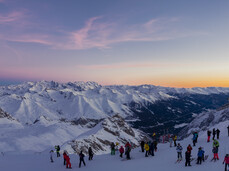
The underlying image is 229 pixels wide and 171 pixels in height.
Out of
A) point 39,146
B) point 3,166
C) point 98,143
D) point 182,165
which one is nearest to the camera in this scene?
point 182,165

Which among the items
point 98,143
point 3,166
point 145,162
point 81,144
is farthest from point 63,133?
point 145,162

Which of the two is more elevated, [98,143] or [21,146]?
[21,146]

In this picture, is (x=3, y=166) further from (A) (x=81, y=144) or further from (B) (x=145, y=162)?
(A) (x=81, y=144)

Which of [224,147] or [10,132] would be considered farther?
[10,132]

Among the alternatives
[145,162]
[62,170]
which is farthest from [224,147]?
[62,170]

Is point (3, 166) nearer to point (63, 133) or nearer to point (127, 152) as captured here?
point (127, 152)

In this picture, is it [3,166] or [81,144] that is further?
[81,144]

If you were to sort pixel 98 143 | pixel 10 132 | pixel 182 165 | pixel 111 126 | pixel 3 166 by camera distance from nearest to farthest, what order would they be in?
1. pixel 182 165
2. pixel 3 166
3. pixel 10 132
4. pixel 98 143
5. pixel 111 126

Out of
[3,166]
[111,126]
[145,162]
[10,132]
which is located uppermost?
[145,162]

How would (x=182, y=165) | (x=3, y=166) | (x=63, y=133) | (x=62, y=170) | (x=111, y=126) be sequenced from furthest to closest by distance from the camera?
(x=111, y=126), (x=63, y=133), (x=3, y=166), (x=62, y=170), (x=182, y=165)
